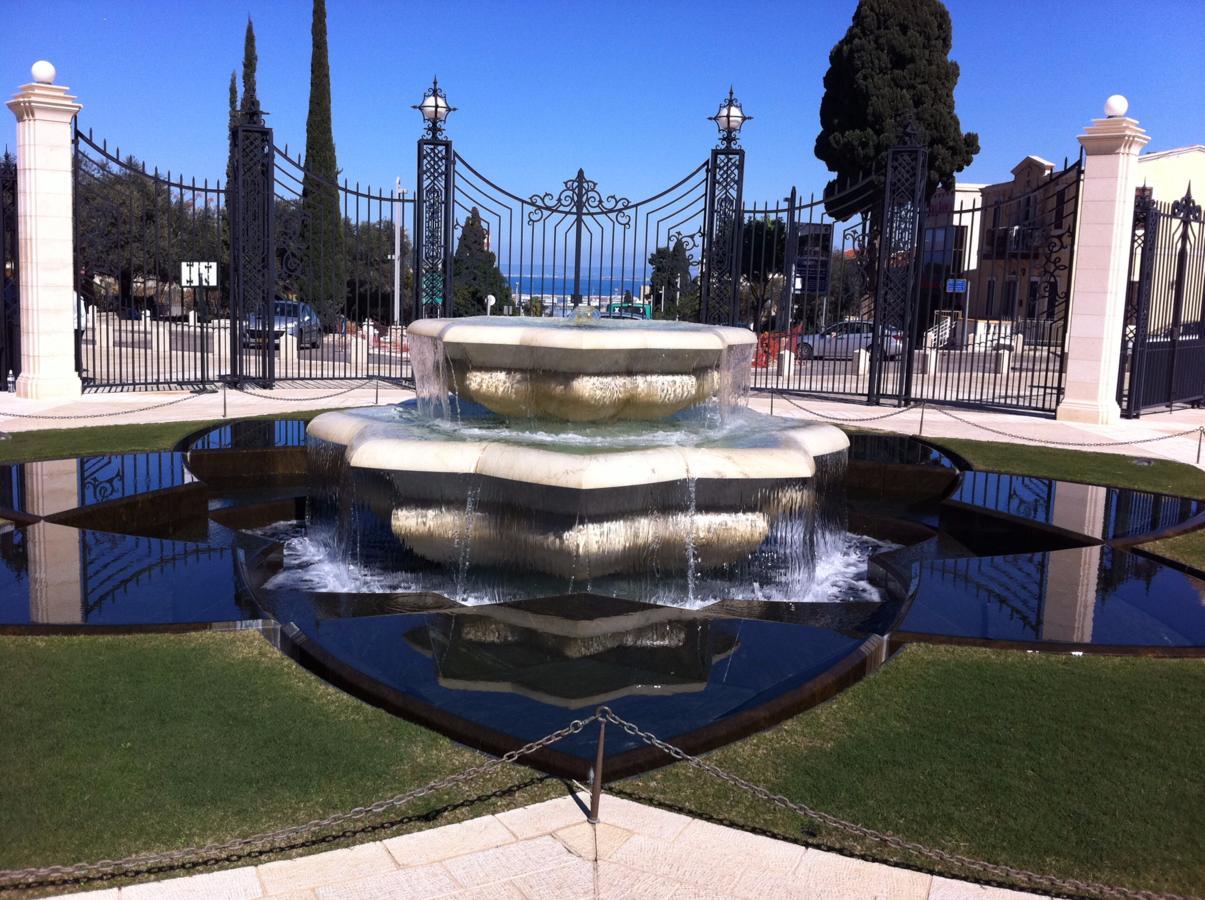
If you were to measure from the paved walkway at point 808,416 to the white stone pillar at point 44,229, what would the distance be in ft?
2.17

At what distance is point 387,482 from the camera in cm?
688

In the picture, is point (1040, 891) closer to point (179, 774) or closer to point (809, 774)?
point (809, 774)

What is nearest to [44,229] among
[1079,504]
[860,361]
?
[1079,504]

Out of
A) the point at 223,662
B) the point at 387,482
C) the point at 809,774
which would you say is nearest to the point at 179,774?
the point at 223,662

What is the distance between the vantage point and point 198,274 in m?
15.4

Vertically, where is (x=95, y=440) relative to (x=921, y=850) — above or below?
above

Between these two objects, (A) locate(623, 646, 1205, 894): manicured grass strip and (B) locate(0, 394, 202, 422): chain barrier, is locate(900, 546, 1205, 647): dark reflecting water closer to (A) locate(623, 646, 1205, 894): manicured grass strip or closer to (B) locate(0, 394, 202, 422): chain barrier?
(A) locate(623, 646, 1205, 894): manicured grass strip

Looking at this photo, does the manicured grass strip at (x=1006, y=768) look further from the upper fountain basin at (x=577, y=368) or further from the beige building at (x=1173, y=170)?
the beige building at (x=1173, y=170)

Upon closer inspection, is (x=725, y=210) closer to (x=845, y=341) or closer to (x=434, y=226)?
(x=434, y=226)

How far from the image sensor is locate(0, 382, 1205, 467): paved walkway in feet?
41.7

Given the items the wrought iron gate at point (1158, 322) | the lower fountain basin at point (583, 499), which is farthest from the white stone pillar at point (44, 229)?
the wrought iron gate at point (1158, 322)

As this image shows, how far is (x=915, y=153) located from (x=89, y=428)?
11.8 metres

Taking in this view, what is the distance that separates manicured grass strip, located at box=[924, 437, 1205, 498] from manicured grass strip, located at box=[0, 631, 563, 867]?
25.8 feet

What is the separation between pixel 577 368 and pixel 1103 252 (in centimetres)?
975
